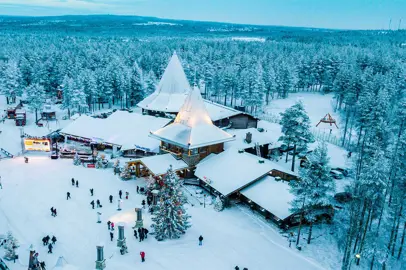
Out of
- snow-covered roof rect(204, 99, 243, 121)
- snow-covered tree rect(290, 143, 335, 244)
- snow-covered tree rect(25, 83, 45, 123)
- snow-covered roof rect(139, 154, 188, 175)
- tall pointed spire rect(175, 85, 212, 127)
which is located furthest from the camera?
snow-covered tree rect(25, 83, 45, 123)

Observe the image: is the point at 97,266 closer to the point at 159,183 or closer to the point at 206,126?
the point at 159,183

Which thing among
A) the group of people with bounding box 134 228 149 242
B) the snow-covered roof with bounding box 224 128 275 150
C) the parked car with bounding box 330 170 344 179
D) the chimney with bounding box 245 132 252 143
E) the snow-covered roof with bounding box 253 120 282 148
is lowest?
the group of people with bounding box 134 228 149 242

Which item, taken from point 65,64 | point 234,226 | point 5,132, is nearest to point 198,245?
point 234,226

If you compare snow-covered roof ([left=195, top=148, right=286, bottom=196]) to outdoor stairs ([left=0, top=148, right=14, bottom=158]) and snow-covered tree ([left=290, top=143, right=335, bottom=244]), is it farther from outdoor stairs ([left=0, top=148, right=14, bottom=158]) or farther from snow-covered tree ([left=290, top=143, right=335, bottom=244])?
outdoor stairs ([left=0, top=148, right=14, bottom=158])

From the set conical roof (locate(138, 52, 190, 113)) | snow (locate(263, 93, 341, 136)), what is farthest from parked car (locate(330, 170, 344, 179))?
conical roof (locate(138, 52, 190, 113))

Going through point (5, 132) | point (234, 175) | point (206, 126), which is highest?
point (206, 126)

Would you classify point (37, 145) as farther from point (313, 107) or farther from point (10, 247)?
point (313, 107)
